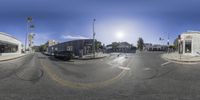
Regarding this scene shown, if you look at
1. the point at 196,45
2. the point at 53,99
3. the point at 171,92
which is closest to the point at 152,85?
the point at 171,92

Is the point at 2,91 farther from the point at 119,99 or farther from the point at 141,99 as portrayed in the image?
the point at 141,99

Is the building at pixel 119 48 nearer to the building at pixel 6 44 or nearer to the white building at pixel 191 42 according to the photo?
the white building at pixel 191 42

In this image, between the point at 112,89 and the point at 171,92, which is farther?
the point at 112,89

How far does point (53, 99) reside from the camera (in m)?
6.84

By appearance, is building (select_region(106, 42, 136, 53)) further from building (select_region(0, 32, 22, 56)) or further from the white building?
building (select_region(0, 32, 22, 56))

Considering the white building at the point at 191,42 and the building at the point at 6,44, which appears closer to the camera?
the white building at the point at 191,42

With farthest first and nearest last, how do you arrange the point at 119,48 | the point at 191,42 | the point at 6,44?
the point at 119,48
the point at 6,44
the point at 191,42

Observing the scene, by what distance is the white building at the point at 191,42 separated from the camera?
133ft

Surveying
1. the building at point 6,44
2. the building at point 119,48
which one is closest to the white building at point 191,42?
the building at point 119,48

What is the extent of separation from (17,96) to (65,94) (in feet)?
5.47

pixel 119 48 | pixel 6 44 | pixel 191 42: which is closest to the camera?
pixel 191 42

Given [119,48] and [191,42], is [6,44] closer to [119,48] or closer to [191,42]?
[191,42]

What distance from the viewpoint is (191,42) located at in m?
41.2

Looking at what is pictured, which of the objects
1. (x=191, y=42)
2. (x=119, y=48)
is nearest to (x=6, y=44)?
(x=191, y=42)
